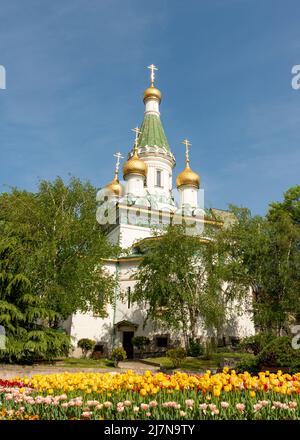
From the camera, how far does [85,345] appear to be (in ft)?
92.5

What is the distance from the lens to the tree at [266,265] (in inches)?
870

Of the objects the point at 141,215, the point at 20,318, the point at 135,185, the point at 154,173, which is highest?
the point at 154,173

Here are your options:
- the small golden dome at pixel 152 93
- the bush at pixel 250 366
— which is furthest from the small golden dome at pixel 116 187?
the bush at pixel 250 366

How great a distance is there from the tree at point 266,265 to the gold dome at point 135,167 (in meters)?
14.4

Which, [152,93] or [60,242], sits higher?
[152,93]

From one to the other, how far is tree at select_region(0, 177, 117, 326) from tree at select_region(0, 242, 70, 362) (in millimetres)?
854

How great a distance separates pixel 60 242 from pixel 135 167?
16.6 meters

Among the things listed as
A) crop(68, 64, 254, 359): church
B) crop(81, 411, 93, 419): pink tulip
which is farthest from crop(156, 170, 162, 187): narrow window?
crop(81, 411, 93, 419): pink tulip

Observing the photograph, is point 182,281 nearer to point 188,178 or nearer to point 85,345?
point 85,345

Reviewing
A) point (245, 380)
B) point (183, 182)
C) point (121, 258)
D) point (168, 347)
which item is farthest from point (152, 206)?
point (245, 380)

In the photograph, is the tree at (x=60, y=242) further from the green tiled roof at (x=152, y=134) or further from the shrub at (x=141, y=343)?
the green tiled roof at (x=152, y=134)

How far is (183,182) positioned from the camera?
3847 cm

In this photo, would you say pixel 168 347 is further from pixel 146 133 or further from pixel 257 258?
pixel 146 133

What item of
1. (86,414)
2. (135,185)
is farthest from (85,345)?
(86,414)
